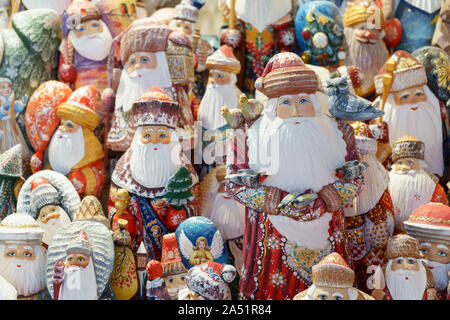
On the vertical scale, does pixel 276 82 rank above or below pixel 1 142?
above

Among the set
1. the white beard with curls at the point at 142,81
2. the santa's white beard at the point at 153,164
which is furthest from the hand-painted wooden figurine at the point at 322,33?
the santa's white beard at the point at 153,164

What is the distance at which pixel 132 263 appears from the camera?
4.75 metres

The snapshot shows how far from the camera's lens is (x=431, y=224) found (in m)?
4.60

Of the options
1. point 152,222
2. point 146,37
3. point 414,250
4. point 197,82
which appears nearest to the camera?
point 414,250

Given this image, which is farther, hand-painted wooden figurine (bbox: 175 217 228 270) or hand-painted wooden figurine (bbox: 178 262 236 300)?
hand-painted wooden figurine (bbox: 175 217 228 270)

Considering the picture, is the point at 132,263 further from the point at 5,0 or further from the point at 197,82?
the point at 5,0

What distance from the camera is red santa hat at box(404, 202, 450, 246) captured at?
4.57 m

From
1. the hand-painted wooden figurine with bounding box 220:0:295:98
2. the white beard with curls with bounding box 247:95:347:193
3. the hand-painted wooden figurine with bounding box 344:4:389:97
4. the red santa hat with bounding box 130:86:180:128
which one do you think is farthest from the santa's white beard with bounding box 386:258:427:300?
the hand-painted wooden figurine with bounding box 220:0:295:98

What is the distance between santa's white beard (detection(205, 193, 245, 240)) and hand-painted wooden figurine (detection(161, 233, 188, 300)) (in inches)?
23.9

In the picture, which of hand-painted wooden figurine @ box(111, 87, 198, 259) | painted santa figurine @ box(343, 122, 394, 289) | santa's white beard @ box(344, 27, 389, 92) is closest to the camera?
painted santa figurine @ box(343, 122, 394, 289)

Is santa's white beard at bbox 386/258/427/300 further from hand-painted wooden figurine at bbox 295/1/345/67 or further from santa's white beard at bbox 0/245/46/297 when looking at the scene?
hand-painted wooden figurine at bbox 295/1/345/67

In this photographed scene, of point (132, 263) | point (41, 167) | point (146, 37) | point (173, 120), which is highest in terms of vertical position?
point (146, 37)

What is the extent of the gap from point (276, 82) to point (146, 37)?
164 cm
